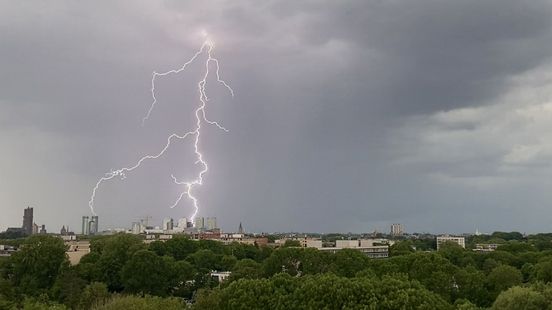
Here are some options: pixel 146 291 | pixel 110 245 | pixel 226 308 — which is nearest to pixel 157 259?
pixel 146 291

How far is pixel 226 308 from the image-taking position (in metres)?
33.9

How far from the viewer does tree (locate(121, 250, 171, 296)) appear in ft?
198

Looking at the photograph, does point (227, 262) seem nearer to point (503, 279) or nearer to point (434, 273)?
point (503, 279)

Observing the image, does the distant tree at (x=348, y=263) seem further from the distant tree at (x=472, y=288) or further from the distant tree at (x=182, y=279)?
the distant tree at (x=182, y=279)

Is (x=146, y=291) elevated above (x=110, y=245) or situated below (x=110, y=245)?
below

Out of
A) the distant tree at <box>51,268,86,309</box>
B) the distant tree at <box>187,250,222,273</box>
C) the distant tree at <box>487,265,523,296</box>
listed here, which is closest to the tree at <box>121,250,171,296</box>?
the distant tree at <box>51,268,86,309</box>

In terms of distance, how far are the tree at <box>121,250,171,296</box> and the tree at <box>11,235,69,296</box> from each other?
697 cm

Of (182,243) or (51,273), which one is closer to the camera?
(51,273)

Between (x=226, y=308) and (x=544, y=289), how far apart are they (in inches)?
813

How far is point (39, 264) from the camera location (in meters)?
61.9

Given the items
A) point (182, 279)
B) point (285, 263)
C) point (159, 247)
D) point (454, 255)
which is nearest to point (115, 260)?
point (182, 279)

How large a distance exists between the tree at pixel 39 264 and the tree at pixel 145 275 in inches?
274

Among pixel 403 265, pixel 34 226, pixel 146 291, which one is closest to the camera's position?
pixel 403 265

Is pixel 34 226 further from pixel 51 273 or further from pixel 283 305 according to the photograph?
pixel 283 305
